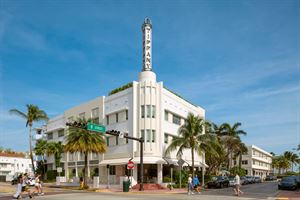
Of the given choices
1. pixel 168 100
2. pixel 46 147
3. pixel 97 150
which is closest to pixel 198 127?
pixel 168 100

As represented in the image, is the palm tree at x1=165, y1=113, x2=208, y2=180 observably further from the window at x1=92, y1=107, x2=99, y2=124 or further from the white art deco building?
the window at x1=92, y1=107, x2=99, y2=124

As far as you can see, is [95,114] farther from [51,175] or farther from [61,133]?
[51,175]

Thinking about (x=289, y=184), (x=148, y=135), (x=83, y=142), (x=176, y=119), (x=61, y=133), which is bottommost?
(x=289, y=184)

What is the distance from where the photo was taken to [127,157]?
145ft

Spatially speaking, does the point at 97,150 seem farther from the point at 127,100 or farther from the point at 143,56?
the point at 143,56

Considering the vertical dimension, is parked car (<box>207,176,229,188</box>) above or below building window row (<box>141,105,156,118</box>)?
below

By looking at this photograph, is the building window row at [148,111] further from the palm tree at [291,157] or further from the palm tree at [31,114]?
the palm tree at [291,157]

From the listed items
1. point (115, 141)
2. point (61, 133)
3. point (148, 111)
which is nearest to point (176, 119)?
point (148, 111)

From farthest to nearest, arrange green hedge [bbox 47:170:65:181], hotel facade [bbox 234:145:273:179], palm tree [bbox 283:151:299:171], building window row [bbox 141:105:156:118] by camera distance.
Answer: palm tree [bbox 283:151:299:171]
hotel facade [bbox 234:145:273:179]
green hedge [bbox 47:170:65:181]
building window row [bbox 141:105:156:118]

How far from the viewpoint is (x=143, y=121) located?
43.6 metres

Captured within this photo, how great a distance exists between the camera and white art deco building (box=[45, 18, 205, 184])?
43.4m

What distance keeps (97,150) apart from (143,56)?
14.2m

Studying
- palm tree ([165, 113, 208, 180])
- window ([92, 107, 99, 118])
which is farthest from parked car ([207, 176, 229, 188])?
window ([92, 107, 99, 118])

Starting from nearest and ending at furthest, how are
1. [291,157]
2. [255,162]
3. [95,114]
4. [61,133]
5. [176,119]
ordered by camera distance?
[176,119], [95,114], [61,133], [255,162], [291,157]
